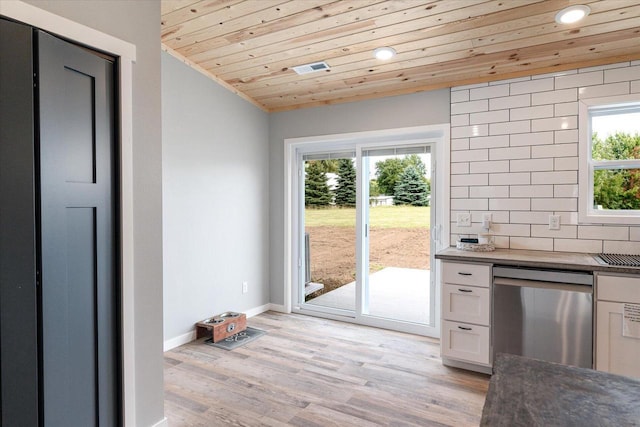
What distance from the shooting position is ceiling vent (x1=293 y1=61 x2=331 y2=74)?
3.23 m

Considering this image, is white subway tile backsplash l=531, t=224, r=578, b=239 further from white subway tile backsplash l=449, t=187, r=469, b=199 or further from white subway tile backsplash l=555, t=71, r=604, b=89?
white subway tile backsplash l=555, t=71, r=604, b=89

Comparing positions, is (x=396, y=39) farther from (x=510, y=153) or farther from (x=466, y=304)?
(x=466, y=304)

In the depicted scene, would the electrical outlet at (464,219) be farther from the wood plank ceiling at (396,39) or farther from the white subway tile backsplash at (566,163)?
the wood plank ceiling at (396,39)

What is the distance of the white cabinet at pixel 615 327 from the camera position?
228 centimetres

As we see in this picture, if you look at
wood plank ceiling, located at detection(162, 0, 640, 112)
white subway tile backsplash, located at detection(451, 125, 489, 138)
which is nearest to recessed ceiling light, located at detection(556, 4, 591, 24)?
wood plank ceiling, located at detection(162, 0, 640, 112)

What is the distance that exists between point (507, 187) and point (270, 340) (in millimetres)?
2589

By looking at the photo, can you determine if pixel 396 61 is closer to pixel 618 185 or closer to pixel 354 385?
pixel 618 185

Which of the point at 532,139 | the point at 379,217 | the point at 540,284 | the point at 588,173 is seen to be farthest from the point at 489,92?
the point at 540,284

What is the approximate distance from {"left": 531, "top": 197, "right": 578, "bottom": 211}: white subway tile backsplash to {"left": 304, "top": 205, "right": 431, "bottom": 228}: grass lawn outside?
0.94 metres

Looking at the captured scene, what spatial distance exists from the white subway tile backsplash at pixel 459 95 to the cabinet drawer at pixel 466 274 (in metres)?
1.53

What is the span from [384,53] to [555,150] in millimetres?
1608

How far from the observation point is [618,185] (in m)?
2.87

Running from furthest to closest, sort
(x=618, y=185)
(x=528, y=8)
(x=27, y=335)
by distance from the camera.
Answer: (x=618, y=185)
(x=528, y=8)
(x=27, y=335)

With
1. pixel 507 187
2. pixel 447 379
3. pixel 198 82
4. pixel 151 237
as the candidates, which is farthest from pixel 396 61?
pixel 447 379
